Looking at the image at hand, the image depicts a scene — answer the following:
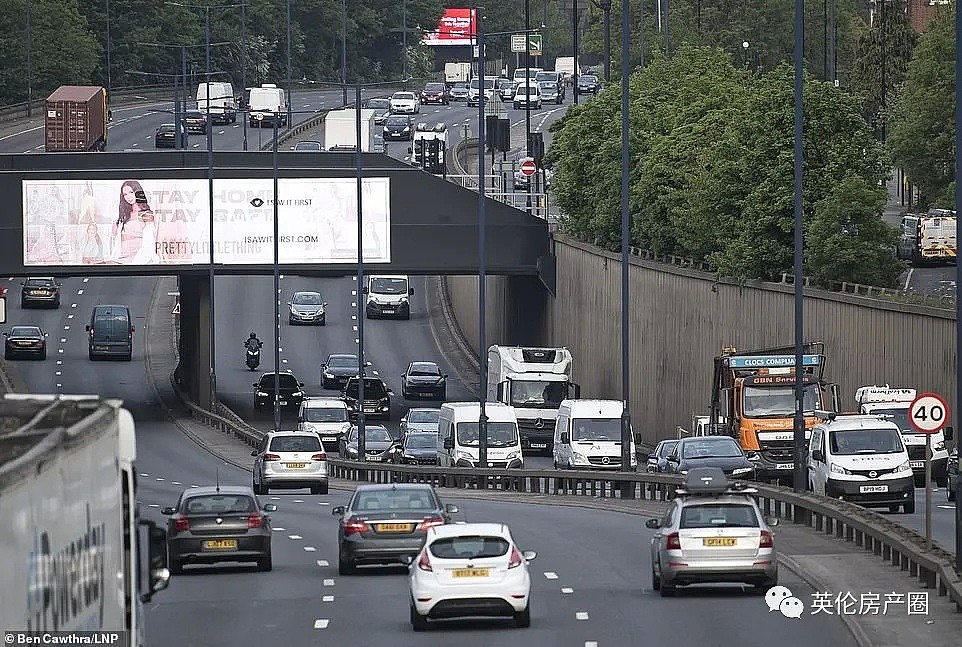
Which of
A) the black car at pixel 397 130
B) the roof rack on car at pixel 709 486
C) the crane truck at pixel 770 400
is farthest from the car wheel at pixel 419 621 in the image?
the black car at pixel 397 130

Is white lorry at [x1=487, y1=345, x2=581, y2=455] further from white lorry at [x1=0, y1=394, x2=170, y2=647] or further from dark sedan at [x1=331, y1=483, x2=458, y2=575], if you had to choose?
white lorry at [x1=0, y1=394, x2=170, y2=647]

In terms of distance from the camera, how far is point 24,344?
92875 mm

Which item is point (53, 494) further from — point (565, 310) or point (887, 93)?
point (887, 93)

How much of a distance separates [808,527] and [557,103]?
4955 inches

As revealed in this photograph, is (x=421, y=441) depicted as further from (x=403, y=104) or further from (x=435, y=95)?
(x=435, y=95)

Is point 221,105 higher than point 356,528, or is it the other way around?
point 221,105

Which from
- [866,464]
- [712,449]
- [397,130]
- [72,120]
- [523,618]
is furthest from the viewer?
[397,130]

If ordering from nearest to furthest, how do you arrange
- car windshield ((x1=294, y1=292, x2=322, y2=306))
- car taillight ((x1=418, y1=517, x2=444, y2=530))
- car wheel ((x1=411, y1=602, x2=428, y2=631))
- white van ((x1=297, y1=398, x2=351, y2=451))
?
car wheel ((x1=411, y1=602, x2=428, y2=631))
car taillight ((x1=418, y1=517, x2=444, y2=530))
white van ((x1=297, y1=398, x2=351, y2=451))
car windshield ((x1=294, y1=292, x2=322, y2=306))

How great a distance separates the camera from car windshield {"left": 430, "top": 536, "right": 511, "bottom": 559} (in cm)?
2378

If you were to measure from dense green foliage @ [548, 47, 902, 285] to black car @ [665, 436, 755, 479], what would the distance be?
12.8 m

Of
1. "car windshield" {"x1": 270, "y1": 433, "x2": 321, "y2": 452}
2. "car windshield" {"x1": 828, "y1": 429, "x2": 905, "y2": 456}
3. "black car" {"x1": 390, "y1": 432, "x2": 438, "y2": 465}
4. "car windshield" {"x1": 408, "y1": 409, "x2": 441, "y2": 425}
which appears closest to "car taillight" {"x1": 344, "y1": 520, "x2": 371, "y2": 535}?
"car windshield" {"x1": 828, "y1": 429, "x2": 905, "y2": 456}

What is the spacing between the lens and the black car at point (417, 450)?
198 ft

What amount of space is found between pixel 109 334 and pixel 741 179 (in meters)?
41.3

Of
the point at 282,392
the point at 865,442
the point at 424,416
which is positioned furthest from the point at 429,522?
the point at 282,392
